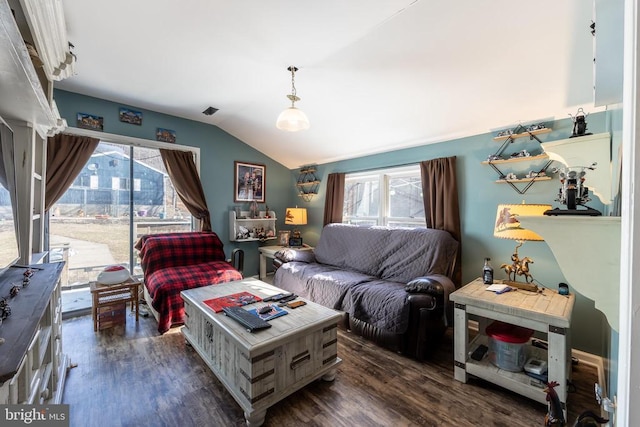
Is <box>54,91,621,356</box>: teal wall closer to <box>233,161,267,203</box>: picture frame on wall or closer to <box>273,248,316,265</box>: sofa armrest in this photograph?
<box>233,161,267,203</box>: picture frame on wall

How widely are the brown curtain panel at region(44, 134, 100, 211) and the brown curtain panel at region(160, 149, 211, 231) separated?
31.8 inches

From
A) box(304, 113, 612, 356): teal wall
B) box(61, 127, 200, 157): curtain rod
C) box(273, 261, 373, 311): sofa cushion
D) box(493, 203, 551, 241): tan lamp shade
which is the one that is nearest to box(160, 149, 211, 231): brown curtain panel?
box(61, 127, 200, 157): curtain rod

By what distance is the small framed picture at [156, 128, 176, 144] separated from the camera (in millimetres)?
3604

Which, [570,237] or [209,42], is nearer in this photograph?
[570,237]

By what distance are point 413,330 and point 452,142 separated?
206 centimetres

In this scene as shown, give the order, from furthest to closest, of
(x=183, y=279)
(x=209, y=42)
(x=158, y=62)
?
(x=183, y=279) < (x=158, y=62) < (x=209, y=42)

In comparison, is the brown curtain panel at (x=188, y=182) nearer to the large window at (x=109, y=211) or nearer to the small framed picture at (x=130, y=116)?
the large window at (x=109, y=211)

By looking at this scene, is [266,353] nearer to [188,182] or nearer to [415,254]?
[415,254]

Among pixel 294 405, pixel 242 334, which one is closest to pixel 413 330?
pixel 294 405

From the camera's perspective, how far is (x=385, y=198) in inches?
146

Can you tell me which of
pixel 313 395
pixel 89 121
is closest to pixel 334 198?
pixel 313 395

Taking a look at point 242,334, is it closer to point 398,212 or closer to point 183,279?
point 183,279

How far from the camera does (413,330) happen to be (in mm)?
2219

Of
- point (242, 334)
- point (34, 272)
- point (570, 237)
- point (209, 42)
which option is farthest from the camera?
point (209, 42)
